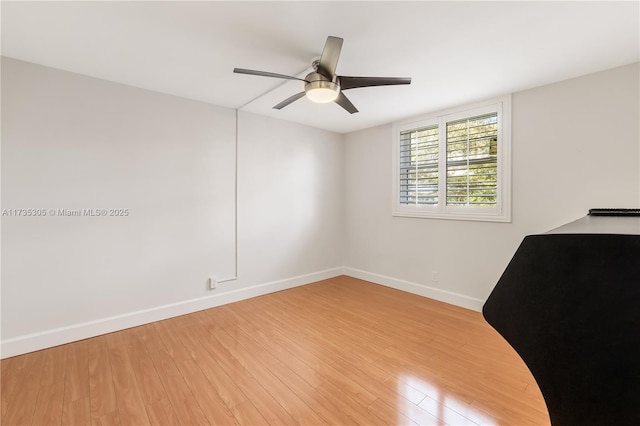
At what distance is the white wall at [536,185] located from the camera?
7.89ft

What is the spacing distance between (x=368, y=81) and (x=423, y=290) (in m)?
2.87

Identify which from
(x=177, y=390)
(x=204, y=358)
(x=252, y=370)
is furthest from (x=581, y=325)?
(x=204, y=358)

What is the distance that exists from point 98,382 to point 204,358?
70cm

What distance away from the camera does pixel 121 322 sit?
108 inches

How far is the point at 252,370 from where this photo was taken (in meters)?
2.08

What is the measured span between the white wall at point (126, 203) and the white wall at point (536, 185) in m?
1.67

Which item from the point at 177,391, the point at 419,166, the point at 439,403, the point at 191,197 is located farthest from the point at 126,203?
the point at 419,166

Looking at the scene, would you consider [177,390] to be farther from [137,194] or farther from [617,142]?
[617,142]

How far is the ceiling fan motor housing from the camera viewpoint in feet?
6.72

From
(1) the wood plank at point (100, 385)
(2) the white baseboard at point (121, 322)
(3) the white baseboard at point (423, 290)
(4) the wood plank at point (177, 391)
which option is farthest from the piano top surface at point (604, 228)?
(2) the white baseboard at point (121, 322)

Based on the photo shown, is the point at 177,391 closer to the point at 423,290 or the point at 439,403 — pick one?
the point at 439,403

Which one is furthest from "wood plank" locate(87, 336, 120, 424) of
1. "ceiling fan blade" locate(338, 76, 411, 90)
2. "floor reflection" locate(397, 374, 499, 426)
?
"ceiling fan blade" locate(338, 76, 411, 90)

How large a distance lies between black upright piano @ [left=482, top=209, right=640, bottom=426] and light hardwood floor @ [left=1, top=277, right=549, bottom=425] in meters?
1.30

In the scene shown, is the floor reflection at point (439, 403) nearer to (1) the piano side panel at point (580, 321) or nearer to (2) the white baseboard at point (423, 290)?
(1) the piano side panel at point (580, 321)
